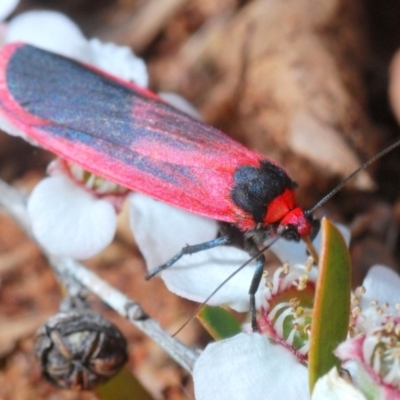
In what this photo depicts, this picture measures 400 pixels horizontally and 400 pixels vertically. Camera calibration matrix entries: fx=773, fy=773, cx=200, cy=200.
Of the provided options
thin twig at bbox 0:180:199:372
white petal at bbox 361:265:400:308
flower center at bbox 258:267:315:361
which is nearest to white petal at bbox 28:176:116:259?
thin twig at bbox 0:180:199:372

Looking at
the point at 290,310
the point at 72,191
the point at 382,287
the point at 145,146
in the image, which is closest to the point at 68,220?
the point at 72,191

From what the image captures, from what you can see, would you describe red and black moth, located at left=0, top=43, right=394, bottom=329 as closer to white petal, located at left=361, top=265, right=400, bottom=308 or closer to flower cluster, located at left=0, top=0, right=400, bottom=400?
flower cluster, located at left=0, top=0, right=400, bottom=400

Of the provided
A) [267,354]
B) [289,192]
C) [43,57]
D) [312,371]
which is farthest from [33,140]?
[312,371]

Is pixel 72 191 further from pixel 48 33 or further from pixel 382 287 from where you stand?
pixel 382 287

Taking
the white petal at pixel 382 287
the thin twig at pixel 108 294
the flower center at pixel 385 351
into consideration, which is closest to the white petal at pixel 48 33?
the thin twig at pixel 108 294

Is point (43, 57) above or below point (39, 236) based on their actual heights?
above

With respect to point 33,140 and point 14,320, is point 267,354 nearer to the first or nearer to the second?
point 33,140

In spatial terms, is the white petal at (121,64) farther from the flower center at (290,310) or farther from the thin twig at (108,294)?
the flower center at (290,310)
